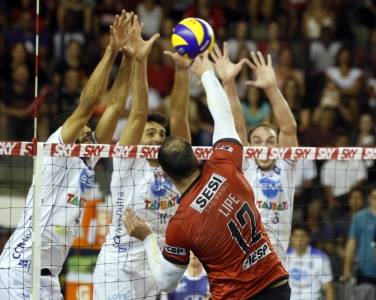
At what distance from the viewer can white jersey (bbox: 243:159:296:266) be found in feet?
26.1

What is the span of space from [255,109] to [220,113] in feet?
23.9

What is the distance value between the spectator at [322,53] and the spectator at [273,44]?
2.04 ft

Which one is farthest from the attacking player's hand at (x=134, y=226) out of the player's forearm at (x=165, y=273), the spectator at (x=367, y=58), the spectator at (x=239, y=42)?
the spectator at (x=367, y=58)

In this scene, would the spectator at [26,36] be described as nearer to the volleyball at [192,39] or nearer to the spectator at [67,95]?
the spectator at [67,95]

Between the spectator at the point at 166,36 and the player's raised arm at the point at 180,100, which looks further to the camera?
the spectator at the point at 166,36

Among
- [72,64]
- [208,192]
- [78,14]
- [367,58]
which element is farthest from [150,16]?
[208,192]

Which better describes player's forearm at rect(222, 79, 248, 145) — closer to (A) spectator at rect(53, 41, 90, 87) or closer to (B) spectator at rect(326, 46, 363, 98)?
(A) spectator at rect(53, 41, 90, 87)

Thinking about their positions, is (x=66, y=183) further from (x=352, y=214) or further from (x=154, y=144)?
(x=352, y=214)

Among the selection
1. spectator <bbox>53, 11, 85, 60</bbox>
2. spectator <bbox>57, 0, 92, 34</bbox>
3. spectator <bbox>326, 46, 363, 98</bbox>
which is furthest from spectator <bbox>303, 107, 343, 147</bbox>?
spectator <bbox>57, 0, 92, 34</bbox>

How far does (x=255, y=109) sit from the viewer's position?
13438 millimetres

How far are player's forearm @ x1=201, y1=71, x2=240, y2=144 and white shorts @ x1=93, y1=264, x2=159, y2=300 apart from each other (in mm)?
2078

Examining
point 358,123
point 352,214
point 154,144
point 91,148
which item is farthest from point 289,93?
point 91,148

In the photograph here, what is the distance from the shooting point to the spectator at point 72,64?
43.7 feet

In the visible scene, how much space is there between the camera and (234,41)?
14445mm
